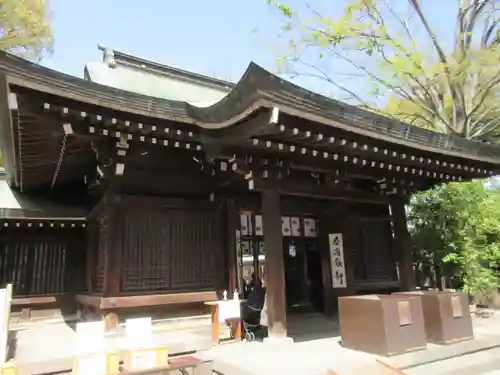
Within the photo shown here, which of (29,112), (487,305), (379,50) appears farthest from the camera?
(379,50)

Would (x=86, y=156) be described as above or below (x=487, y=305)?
above

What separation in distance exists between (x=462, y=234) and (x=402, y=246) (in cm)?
241

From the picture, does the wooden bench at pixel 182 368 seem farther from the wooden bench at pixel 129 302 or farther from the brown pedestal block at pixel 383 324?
the brown pedestal block at pixel 383 324

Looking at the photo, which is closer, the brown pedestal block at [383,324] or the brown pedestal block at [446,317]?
the brown pedestal block at [383,324]

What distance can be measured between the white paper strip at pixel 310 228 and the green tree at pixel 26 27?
47.5 feet

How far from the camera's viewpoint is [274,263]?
6.26 m

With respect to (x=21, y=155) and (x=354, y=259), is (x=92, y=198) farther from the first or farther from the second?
(x=354, y=259)

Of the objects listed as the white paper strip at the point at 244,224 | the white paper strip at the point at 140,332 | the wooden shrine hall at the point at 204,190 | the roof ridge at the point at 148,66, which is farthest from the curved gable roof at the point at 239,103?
the roof ridge at the point at 148,66

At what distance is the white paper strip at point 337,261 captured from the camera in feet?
27.4

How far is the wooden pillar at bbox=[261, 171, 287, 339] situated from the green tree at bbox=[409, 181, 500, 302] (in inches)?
241

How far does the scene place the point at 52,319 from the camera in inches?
383

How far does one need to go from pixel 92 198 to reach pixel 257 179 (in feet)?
16.9

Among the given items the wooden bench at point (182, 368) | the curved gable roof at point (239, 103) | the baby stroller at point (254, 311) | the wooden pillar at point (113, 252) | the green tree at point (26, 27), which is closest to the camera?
the wooden bench at point (182, 368)

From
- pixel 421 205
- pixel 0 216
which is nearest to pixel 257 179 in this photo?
pixel 0 216
